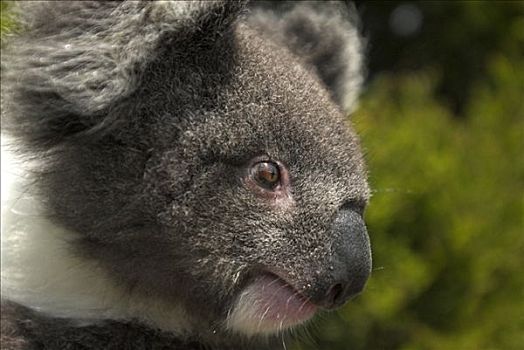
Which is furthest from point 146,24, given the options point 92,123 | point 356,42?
point 356,42

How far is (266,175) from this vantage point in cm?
181

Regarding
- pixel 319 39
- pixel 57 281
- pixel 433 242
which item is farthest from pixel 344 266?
pixel 433 242

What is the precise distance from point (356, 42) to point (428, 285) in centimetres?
137

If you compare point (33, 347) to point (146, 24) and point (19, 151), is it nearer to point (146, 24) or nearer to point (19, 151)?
point (19, 151)

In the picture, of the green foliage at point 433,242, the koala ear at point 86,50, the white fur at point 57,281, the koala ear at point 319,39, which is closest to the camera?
the koala ear at point 86,50

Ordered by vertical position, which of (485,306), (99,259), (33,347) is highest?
(99,259)

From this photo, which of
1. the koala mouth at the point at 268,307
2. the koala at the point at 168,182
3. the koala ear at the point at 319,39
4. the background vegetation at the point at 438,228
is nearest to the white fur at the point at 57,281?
the koala at the point at 168,182

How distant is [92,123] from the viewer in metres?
1.79

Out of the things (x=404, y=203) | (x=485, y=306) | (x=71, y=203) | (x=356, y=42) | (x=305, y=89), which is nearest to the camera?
(x=71, y=203)

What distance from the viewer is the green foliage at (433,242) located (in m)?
3.32

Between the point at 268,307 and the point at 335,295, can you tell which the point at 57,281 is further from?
the point at 335,295

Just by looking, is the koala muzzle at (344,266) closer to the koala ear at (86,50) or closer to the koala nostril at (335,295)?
the koala nostril at (335,295)

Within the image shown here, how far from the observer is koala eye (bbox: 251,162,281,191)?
181 cm

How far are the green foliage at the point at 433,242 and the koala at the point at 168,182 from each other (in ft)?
3.78
